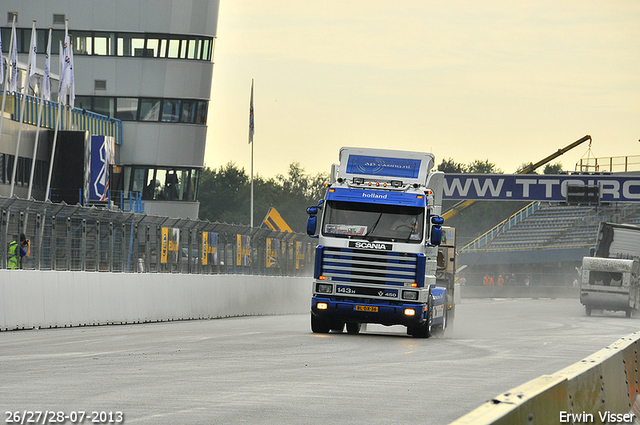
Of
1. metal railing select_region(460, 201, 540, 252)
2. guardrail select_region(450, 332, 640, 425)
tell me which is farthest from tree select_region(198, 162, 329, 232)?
guardrail select_region(450, 332, 640, 425)

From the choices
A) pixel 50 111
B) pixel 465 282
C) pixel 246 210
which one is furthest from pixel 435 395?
pixel 246 210

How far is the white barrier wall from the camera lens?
20.5 meters

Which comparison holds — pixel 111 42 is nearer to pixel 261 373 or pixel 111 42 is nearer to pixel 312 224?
pixel 312 224

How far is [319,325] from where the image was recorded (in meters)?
21.5

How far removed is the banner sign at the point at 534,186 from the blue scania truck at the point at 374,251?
28078 mm

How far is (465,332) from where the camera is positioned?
2550 centimetres

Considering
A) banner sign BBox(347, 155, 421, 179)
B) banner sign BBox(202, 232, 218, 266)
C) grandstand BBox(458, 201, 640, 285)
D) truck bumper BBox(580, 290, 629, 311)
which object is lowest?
truck bumper BBox(580, 290, 629, 311)

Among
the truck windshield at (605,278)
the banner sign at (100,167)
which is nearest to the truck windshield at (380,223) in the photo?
the truck windshield at (605,278)

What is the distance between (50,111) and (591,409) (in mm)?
52063

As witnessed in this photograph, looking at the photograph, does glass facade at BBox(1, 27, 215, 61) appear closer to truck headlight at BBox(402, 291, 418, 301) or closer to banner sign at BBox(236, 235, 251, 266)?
banner sign at BBox(236, 235, 251, 266)

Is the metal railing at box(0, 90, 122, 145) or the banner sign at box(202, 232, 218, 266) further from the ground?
the metal railing at box(0, 90, 122, 145)

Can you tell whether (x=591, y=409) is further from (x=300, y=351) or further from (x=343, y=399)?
(x=300, y=351)

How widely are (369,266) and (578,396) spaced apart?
534 inches

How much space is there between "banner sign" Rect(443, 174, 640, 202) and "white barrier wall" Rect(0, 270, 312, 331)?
16.0 metres
